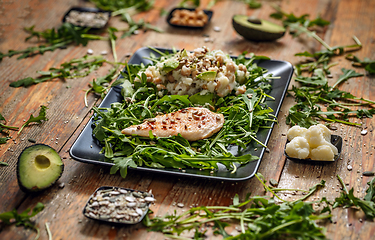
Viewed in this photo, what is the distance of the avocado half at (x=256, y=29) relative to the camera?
3.28 metres

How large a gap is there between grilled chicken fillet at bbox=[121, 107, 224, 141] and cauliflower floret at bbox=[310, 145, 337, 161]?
540 millimetres

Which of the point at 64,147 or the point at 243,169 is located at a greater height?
the point at 243,169

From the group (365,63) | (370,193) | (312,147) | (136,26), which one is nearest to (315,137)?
(312,147)

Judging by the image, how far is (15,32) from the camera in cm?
357

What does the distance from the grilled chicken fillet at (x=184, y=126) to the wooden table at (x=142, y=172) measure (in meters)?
0.25

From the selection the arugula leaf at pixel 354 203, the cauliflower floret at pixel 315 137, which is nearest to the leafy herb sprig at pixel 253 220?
the arugula leaf at pixel 354 203

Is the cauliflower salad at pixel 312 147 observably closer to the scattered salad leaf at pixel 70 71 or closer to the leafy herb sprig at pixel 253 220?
the leafy herb sprig at pixel 253 220

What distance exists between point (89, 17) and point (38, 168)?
219 cm

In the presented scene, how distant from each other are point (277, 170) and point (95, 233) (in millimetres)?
1021

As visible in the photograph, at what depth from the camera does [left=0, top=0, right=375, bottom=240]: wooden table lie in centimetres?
175

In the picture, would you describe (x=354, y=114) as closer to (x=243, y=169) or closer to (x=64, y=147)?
(x=243, y=169)

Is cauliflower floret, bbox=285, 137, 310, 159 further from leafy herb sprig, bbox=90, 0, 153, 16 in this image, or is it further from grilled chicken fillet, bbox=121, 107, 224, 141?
leafy herb sprig, bbox=90, 0, 153, 16

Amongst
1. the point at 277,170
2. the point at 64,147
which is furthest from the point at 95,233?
the point at 277,170

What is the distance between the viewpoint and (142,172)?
6.51 ft
